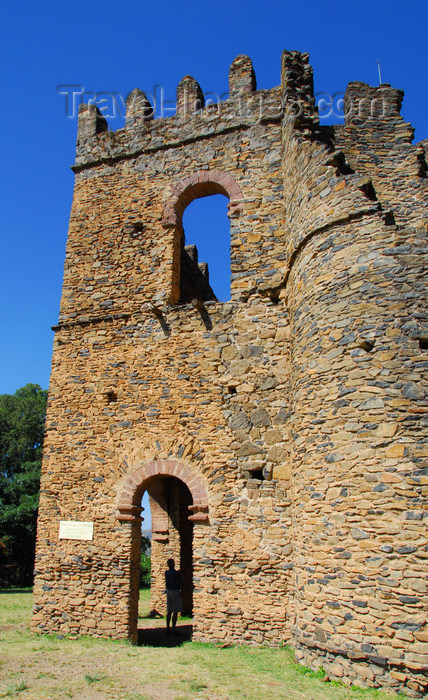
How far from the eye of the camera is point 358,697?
484 cm

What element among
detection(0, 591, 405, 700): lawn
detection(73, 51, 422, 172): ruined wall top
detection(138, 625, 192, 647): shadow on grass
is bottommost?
detection(138, 625, 192, 647): shadow on grass

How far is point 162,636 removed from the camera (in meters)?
8.84

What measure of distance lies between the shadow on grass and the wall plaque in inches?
77.2

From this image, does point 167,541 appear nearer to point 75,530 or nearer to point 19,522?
point 75,530

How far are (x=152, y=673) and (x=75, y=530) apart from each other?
3219 millimetres

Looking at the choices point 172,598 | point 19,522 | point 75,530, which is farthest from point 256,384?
point 19,522

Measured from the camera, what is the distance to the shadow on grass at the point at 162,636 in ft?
26.6

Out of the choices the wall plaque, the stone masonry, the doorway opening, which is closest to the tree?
the doorway opening

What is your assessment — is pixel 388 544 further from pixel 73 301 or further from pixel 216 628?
pixel 73 301

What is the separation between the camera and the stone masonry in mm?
5562

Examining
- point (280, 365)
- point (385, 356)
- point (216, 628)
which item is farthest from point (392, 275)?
point (216, 628)

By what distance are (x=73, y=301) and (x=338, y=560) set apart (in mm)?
7059

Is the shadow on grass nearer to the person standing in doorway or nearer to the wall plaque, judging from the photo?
the person standing in doorway

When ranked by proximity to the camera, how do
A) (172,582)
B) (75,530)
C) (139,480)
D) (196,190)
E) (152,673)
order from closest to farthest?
1. (152,673)
2. (139,480)
3. (75,530)
4. (172,582)
5. (196,190)
